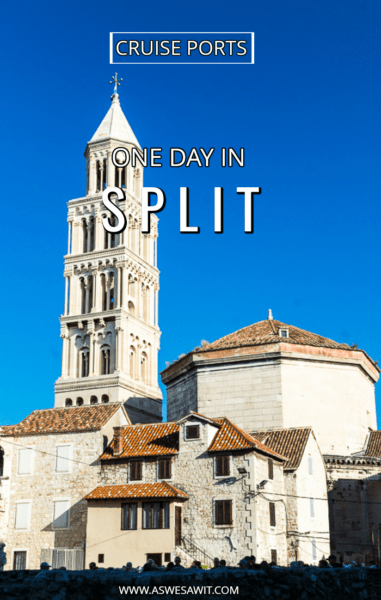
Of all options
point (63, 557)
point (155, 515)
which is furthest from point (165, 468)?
point (63, 557)

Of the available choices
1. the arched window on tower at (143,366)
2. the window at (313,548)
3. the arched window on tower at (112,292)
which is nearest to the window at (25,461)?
the window at (313,548)

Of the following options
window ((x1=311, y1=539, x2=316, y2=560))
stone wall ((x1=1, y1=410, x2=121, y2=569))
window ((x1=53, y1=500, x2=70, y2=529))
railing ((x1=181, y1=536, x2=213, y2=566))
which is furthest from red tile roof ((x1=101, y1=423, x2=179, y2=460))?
window ((x1=311, y1=539, x2=316, y2=560))

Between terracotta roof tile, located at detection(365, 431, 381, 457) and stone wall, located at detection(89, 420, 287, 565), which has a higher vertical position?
terracotta roof tile, located at detection(365, 431, 381, 457)

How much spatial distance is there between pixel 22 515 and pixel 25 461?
3170mm

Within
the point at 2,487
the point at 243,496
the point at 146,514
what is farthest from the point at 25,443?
the point at 243,496

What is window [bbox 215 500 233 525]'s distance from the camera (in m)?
37.4

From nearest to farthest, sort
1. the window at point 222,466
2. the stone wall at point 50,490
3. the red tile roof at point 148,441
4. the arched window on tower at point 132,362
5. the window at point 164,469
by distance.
Answer: 1. the window at point 222,466
2. the window at point 164,469
3. the red tile roof at point 148,441
4. the stone wall at point 50,490
5. the arched window on tower at point 132,362

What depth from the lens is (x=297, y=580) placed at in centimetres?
1628

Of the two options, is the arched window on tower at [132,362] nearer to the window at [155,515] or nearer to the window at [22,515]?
the window at [22,515]

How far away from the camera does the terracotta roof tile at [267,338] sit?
4900 cm

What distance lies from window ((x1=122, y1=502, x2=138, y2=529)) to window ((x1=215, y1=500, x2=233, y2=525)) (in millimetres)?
4354

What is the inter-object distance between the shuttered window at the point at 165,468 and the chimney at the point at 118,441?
3.00 metres

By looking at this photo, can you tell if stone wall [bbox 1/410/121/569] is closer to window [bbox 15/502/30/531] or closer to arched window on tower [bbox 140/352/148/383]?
window [bbox 15/502/30/531]

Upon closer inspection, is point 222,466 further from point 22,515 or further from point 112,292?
point 112,292
